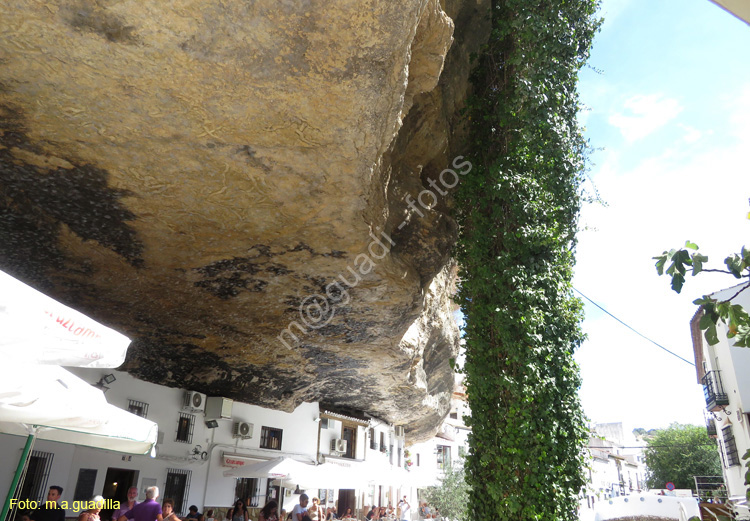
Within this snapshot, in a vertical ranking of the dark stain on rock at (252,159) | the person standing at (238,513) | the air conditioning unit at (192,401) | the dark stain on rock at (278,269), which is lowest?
the person standing at (238,513)

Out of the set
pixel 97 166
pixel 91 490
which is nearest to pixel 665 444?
pixel 91 490

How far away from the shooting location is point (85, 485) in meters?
8.43

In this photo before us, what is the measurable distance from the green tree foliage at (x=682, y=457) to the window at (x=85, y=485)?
4502 cm

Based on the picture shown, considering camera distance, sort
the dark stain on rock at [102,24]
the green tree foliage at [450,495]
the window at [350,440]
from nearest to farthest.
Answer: the dark stain on rock at [102,24], the window at [350,440], the green tree foliage at [450,495]

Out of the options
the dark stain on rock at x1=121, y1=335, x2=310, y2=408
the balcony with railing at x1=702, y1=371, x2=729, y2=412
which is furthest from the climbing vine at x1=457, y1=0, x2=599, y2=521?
the balcony with railing at x1=702, y1=371, x2=729, y2=412

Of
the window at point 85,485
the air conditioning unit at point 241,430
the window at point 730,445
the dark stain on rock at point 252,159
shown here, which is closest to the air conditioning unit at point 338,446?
the air conditioning unit at point 241,430

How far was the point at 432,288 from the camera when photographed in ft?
38.1

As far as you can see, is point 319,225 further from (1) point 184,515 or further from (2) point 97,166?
(1) point 184,515

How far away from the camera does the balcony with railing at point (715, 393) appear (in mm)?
19766

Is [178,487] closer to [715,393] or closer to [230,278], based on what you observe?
[230,278]

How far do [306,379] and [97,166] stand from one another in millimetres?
7896

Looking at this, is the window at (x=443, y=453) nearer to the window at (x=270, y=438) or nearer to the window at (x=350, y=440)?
the window at (x=350, y=440)

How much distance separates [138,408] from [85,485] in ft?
5.04

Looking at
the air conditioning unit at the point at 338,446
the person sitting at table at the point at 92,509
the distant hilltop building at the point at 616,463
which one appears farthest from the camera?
the distant hilltop building at the point at 616,463
